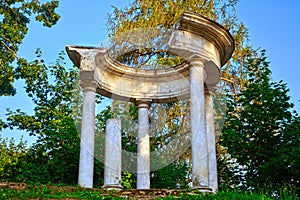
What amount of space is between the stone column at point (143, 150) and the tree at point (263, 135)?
4423 mm

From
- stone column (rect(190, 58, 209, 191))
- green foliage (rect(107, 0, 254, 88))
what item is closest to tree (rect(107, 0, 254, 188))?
green foliage (rect(107, 0, 254, 88))

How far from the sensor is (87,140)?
60.3ft

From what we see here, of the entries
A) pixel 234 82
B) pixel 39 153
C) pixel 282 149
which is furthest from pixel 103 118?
pixel 282 149

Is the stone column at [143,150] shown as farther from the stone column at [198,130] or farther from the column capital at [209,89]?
the stone column at [198,130]

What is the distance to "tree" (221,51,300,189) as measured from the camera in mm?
19141

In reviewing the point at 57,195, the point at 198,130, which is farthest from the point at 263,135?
the point at 57,195

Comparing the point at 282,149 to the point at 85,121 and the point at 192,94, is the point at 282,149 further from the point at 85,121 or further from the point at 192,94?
the point at 85,121

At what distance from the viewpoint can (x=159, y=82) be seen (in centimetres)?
2303

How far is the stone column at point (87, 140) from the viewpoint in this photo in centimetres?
1775

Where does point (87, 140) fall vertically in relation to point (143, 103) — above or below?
below

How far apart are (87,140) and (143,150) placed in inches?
181

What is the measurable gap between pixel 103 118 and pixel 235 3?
13.1m

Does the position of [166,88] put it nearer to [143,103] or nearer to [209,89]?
[143,103]

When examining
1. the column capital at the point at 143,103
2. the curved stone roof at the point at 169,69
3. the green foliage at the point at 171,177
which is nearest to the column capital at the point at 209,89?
the curved stone roof at the point at 169,69
